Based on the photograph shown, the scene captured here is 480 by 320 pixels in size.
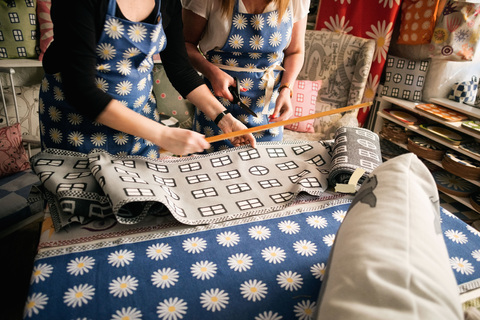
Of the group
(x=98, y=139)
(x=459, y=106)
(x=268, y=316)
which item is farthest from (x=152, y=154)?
(x=459, y=106)

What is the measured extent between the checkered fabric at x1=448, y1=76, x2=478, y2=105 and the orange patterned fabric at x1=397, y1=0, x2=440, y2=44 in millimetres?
436

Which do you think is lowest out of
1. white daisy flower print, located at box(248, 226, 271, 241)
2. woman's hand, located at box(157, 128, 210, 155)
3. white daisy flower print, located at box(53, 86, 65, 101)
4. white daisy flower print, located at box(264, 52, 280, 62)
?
white daisy flower print, located at box(248, 226, 271, 241)

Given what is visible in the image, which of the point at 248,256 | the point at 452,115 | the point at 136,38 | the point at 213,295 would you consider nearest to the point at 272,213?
the point at 248,256

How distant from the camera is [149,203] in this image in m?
0.89

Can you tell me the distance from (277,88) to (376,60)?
1.92 metres

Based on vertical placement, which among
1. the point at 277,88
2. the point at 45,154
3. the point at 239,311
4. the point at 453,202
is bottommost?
the point at 453,202

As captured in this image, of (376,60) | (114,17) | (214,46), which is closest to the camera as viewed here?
(114,17)

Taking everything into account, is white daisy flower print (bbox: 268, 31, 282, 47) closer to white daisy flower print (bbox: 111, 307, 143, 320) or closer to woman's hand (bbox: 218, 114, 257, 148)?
woman's hand (bbox: 218, 114, 257, 148)

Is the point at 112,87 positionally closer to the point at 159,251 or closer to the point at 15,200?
the point at 159,251

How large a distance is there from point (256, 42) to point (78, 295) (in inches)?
40.2

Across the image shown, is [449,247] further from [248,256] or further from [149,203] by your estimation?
[149,203]

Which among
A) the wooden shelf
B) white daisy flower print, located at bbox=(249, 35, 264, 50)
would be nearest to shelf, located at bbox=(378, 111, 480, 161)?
the wooden shelf

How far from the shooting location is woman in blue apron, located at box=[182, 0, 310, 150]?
1.28 m

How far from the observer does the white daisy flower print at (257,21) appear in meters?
1.27
